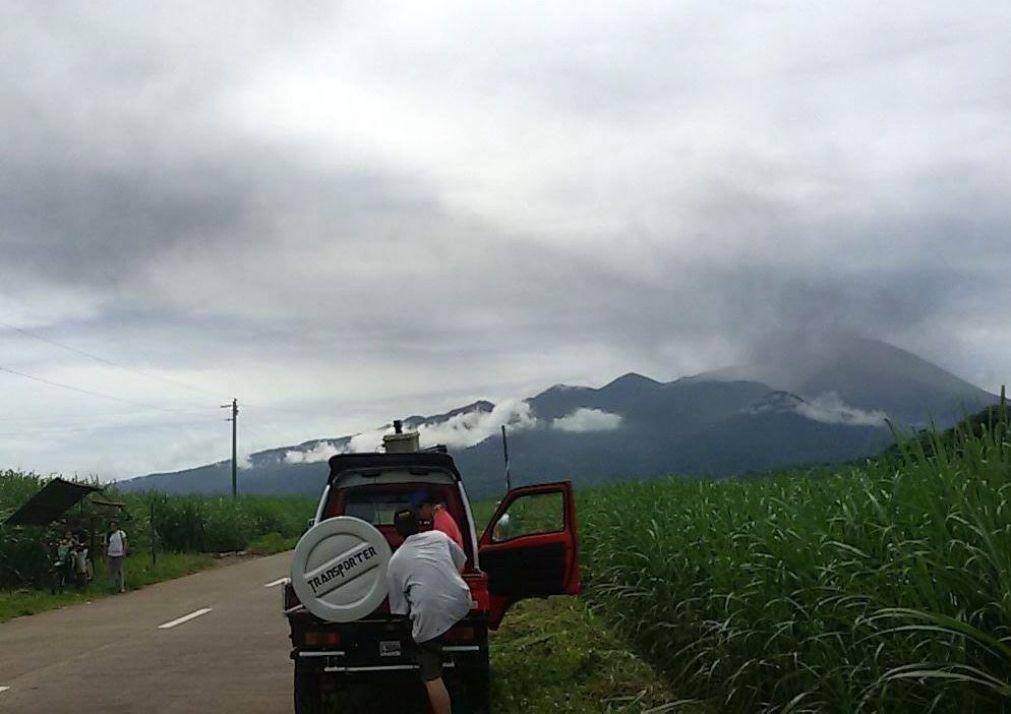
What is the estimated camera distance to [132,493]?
42.2 m

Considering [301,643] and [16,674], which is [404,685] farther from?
[16,674]

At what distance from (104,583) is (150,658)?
14597mm

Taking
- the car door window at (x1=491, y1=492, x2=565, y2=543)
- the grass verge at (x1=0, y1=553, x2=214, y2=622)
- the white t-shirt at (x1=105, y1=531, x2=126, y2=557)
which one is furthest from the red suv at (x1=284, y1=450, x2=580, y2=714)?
the white t-shirt at (x1=105, y1=531, x2=126, y2=557)

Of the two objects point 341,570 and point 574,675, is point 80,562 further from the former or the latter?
point 341,570

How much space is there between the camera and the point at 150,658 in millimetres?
13578

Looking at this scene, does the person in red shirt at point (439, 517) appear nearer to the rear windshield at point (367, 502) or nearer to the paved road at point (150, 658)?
the rear windshield at point (367, 502)

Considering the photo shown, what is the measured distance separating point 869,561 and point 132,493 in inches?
1555

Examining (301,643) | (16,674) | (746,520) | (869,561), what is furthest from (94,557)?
(869,561)

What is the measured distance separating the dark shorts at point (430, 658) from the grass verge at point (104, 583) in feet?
47.7

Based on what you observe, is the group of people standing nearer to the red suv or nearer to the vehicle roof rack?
the red suv

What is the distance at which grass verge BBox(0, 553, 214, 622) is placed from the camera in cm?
2212

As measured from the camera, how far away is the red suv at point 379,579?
8766 mm

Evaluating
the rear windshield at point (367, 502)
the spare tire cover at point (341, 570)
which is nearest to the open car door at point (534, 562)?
the rear windshield at point (367, 502)

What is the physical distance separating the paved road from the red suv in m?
1.45
